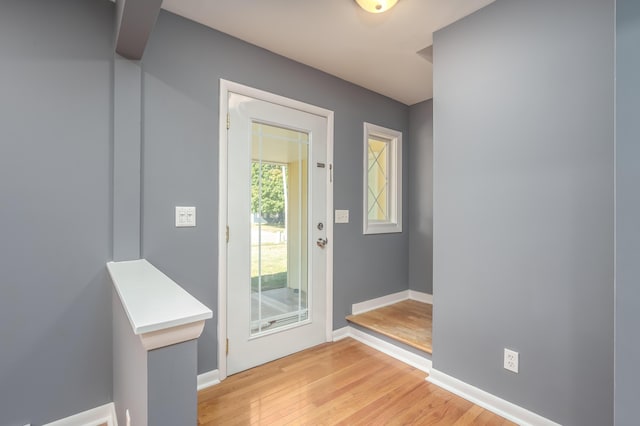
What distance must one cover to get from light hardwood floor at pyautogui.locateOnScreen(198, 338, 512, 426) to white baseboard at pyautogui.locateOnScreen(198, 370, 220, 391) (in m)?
0.04

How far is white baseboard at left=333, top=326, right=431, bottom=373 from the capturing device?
230 cm

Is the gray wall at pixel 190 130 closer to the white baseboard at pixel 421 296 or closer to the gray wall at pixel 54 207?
the gray wall at pixel 54 207

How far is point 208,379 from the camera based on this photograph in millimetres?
2053

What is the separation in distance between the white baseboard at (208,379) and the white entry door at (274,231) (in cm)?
11

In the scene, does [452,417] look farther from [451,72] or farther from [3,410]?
[3,410]

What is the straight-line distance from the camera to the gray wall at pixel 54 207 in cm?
152

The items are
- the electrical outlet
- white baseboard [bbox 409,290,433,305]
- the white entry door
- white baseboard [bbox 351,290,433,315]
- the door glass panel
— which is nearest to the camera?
the electrical outlet

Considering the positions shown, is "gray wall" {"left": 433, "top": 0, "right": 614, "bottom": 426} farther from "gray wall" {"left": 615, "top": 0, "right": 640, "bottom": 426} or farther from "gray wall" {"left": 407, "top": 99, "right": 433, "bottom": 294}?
"gray wall" {"left": 407, "top": 99, "right": 433, "bottom": 294}

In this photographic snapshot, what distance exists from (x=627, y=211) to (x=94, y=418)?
272 cm

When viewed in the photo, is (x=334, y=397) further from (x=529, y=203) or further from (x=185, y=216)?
(x=529, y=203)

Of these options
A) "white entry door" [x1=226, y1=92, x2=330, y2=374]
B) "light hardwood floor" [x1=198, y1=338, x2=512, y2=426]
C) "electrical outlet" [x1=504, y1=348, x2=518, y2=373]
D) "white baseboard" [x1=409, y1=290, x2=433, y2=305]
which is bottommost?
"light hardwood floor" [x1=198, y1=338, x2=512, y2=426]

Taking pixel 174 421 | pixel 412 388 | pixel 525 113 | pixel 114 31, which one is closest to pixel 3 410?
pixel 174 421

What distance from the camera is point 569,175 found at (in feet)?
5.18

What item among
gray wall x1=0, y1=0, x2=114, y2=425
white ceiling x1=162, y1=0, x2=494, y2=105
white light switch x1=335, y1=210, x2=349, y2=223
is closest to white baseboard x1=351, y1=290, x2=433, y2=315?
white light switch x1=335, y1=210, x2=349, y2=223
